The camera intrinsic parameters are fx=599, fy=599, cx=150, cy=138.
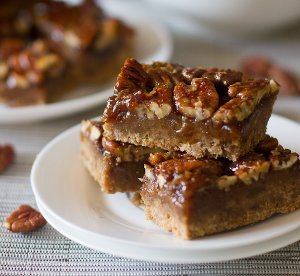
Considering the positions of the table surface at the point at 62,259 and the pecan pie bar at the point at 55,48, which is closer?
the table surface at the point at 62,259

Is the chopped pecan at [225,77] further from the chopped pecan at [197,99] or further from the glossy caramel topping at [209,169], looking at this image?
the glossy caramel topping at [209,169]

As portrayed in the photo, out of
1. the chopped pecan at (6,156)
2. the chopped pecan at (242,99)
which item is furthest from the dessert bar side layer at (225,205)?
the chopped pecan at (6,156)

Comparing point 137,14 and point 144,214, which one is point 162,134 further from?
point 137,14

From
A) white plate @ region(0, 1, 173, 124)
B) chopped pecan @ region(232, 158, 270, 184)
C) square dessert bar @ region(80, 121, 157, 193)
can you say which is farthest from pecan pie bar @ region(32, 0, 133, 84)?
chopped pecan @ region(232, 158, 270, 184)

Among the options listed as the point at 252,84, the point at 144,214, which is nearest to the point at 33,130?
the point at 144,214

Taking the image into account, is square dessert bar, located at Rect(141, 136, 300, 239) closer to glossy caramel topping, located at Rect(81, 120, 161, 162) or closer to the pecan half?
glossy caramel topping, located at Rect(81, 120, 161, 162)

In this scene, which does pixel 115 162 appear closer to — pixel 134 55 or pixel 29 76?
pixel 29 76

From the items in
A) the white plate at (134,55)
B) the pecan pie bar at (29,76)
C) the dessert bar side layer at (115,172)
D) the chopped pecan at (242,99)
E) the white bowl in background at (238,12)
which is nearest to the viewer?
the chopped pecan at (242,99)

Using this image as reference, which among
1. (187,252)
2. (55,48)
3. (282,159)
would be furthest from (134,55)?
(187,252)
